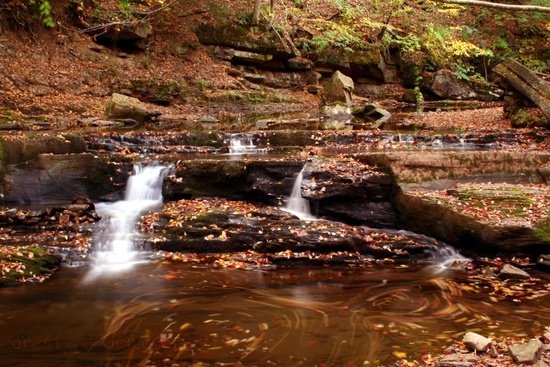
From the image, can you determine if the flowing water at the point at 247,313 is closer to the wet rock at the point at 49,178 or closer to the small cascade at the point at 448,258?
the small cascade at the point at 448,258

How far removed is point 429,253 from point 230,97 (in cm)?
1375

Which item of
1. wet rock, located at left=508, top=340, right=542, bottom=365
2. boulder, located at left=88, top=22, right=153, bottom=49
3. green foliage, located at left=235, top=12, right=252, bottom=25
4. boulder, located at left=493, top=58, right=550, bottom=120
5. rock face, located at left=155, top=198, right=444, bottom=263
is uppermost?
green foliage, located at left=235, top=12, right=252, bottom=25

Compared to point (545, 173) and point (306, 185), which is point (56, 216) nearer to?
point (306, 185)

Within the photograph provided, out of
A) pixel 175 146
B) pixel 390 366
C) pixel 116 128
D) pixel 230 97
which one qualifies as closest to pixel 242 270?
pixel 390 366

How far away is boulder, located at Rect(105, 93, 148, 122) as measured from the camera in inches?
560

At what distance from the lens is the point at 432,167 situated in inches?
335

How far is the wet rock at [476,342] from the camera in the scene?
401cm

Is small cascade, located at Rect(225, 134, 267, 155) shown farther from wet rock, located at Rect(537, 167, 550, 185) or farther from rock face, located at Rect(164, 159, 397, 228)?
wet rock, located at Rect(537, 167, 550, 185)

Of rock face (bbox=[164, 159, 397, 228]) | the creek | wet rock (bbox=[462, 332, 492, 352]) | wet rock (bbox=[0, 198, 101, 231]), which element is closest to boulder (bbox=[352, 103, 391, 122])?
rock face (bbox=[164, 159, 397, 228])

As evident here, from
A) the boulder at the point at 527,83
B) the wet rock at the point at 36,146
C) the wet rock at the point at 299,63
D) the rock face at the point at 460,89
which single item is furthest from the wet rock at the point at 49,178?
the rock face at the point at 460,89

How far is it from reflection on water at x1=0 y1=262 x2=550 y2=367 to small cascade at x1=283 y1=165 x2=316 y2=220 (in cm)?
177

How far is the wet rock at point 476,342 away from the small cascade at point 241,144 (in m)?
7.29

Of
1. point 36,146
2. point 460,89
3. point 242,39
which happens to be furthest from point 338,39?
point 36,146

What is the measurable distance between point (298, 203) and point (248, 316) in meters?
3.61
